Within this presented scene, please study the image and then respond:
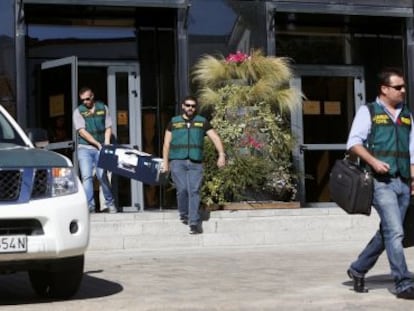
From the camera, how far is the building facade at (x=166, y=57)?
13.6 m

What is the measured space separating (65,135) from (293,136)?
12.8ft

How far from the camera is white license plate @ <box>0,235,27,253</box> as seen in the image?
243 inches

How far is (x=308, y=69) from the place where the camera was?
1559 centimetres

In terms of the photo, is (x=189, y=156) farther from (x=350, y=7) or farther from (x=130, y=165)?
(x=350, y=7)

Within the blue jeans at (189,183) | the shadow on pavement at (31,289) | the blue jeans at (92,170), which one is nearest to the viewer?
the shadow on pavement at (31,289)

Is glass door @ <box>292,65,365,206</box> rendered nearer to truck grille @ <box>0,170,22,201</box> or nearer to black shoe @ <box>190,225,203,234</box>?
black shoe @ <box>190,225,203,234</box>

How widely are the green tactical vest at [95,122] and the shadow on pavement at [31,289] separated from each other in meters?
4.06

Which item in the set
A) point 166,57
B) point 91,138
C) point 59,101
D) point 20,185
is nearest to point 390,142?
point 20,185

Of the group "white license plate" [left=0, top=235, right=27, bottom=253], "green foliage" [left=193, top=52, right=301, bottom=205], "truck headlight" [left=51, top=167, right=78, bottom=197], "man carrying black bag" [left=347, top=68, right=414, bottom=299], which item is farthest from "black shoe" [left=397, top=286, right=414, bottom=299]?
"green foliage" [left=193, top=52, right=301, bottom=205]

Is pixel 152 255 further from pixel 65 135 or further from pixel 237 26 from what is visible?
pixel 237 26

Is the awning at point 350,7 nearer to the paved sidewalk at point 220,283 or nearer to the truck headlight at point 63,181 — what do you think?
the paved sidewalk at point 220,283

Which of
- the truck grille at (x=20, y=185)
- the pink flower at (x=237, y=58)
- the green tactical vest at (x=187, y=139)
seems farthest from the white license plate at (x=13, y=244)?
the pink flower at (x=237, y=58)

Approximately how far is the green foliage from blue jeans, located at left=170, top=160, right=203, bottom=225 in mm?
788

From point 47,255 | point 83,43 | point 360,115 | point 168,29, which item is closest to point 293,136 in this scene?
point 168,29
